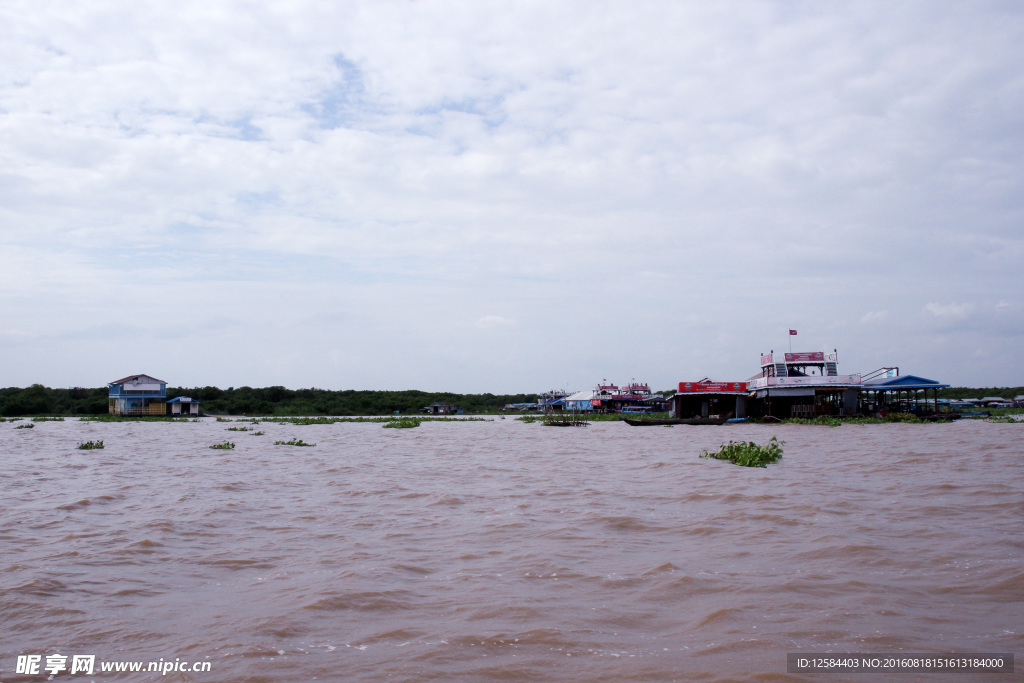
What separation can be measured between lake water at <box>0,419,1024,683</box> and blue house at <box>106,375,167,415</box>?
51850 millimetres

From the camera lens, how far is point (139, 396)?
192 ft

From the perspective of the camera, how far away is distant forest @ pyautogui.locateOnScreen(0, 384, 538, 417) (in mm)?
64438

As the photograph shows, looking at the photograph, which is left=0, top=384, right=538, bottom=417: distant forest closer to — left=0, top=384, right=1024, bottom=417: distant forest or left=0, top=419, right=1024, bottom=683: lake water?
left=0, top=384, right=1024, bottom=417: distant forest

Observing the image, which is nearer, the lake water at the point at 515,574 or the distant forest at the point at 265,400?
the lake water at the point at 515,574

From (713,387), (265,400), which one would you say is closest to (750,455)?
(713,387)

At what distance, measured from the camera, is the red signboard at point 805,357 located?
37.4m

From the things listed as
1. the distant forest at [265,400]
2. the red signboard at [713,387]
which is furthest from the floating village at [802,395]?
the distant forest at [265,400]

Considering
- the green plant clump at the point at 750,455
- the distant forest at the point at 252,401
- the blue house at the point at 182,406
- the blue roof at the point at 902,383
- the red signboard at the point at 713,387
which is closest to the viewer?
the green plant clump at the point at 750,455

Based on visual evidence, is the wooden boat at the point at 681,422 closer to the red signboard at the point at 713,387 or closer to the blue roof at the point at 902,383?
the red signboard at the point at 713,387

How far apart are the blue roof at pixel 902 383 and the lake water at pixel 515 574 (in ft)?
83.7

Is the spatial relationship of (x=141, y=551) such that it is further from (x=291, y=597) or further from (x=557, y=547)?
(x=557, y=547)

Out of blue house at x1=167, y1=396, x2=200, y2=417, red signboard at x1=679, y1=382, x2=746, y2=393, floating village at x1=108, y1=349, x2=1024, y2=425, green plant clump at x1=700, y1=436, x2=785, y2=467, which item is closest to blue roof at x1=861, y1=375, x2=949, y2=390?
floating village at x1=108, y1=349, x2=1024, y2=425

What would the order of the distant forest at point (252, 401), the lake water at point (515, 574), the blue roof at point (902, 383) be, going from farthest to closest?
the distant forest at point (252, 401) < the blue roof at point (902, 383) < the lake water at point (515, 574)

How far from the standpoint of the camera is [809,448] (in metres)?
19.7
